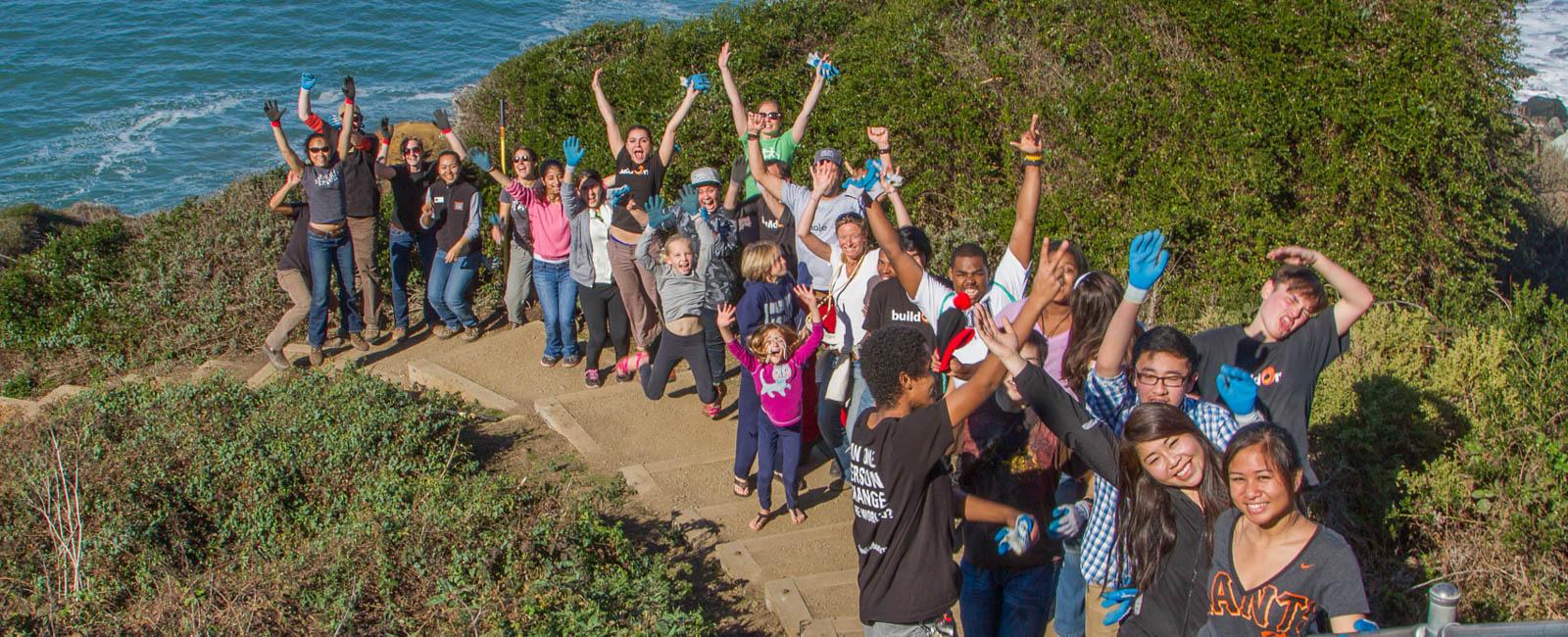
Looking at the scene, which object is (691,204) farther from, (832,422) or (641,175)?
(832,422)

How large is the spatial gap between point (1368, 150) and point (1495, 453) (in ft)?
10.1

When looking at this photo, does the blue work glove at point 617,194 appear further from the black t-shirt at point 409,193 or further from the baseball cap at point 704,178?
the black t-shirt at point 409,193

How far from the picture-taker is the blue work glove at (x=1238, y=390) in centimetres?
445

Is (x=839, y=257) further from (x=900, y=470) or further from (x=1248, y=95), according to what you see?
(x=1248, y=95)

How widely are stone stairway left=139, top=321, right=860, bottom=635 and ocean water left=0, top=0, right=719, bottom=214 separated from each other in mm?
18383

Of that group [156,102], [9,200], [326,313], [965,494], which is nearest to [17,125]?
[156,102]

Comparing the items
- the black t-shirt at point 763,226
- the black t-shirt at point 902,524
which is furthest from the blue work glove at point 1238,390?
the black t-shirt at point 763,226

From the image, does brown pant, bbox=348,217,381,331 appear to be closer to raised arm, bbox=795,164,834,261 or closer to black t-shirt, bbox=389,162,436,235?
black t-shirt, bbox=389,162,436,235

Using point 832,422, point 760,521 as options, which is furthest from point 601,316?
point 832,422

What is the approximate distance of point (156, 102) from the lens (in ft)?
101

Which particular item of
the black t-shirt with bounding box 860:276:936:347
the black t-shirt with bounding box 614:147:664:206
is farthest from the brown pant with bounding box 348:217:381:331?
the black t-shirt with bounding box 860:276:936:347

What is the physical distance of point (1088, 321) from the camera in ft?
16.3

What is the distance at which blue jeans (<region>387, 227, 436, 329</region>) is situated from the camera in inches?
384

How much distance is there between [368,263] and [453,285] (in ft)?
2.68
